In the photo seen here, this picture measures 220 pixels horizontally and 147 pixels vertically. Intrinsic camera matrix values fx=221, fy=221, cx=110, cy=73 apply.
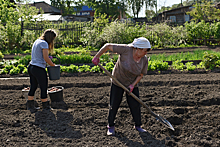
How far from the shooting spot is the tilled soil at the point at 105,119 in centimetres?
326

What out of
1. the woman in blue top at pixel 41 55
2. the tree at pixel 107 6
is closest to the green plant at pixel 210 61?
the woman in blue top at pixel 41 55

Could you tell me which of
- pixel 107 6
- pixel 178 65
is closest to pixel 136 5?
pixel 107 6

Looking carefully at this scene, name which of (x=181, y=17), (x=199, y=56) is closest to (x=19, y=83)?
(x=199, y=56)

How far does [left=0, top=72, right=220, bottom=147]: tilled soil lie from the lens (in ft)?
10.7

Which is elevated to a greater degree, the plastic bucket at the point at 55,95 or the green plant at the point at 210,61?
the green plant at the point at 210,61

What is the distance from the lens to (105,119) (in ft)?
13.1

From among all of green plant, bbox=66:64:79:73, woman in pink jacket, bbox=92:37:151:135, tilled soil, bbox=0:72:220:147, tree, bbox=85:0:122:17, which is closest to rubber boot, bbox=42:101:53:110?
tilled soil, bbox=0:72:220:147

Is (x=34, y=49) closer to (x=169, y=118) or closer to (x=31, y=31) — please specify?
(x=169, y=118)

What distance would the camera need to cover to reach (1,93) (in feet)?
19.1

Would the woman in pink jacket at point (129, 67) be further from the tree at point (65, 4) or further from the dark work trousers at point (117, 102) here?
the tree at point (65, 4)

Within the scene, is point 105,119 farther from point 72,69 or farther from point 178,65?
point 178,65

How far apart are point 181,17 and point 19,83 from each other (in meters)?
36.6

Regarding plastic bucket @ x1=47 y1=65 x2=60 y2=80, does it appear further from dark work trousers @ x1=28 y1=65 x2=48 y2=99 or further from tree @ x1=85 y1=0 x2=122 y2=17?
tree @ x1=85 y1=0 x2=122 y2=17

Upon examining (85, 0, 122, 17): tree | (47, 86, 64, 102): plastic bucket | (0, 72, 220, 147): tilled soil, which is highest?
(85, 0, 122, 17): tree
